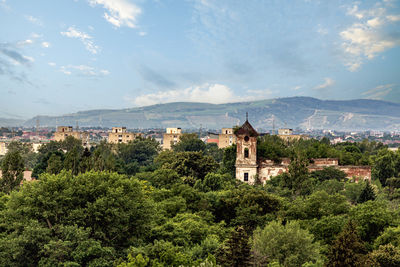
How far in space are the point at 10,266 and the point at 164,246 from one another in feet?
22.9

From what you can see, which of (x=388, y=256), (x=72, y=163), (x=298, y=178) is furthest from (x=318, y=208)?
(x=72, y=163)

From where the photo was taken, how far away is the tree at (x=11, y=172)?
34344 mm

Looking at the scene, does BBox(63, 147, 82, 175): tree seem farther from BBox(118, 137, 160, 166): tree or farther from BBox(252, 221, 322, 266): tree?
BBox(118, 137, 160, 166): tree

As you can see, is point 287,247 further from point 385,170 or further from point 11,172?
point 385,170

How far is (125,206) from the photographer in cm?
1945

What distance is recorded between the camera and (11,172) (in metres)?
34.8

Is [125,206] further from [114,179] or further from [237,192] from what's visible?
[237,192]

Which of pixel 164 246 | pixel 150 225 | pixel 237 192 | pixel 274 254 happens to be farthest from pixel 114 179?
pixel 237 192

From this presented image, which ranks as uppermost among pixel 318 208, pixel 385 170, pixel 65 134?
pixel 65 134

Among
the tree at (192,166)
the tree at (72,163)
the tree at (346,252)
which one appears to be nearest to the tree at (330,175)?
the tree at (192,166)

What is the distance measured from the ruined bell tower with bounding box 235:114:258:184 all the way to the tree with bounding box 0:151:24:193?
23709mm

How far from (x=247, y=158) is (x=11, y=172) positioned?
25.5m

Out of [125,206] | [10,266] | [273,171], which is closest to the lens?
[10,266]

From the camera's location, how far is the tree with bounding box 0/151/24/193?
34344mm
